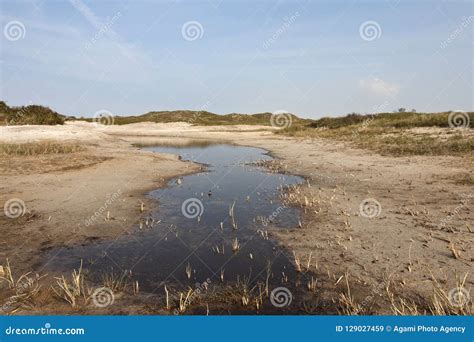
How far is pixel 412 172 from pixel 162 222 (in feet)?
44.5

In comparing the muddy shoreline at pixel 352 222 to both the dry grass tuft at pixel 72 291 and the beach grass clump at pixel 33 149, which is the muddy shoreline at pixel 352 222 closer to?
the dry grass tuft at pixel 72 291

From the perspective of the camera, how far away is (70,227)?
37.8ft

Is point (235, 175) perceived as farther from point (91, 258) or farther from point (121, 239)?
point (91, 258)

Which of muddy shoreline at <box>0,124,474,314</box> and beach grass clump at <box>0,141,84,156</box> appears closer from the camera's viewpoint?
muddy shoreline at <box>0,124,474,314</box>

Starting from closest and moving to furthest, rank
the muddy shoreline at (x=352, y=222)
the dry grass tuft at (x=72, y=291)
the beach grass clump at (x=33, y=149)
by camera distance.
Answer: the dry grass tuft at (x=72, y=291) → the muddy shoreline at (x=352, y=222) → the beach grass clump at (x=33, y=149)

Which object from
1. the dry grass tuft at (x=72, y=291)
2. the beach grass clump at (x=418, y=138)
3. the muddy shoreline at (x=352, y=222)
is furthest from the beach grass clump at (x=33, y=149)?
the beach grass clump at (x=418, y=138)

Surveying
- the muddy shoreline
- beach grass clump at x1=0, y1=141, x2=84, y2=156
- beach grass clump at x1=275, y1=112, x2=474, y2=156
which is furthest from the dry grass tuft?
beach grass clump at x1=275, y1=112, x2=474, y2=156

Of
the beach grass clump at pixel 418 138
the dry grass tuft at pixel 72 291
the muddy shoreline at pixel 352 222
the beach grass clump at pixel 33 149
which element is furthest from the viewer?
the beach grass clump at pixel 418 138

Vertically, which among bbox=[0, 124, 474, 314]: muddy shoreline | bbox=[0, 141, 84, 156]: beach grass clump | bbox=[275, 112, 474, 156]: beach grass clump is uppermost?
bbox=[275, 112, 474, 156]: beach grass clump

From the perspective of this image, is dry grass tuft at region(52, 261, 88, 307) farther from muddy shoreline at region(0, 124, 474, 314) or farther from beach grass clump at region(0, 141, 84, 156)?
beach grass clump at region(0, 141, 84, 156)

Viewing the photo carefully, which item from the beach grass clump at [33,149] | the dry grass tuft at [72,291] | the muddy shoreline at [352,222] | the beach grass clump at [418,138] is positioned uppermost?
the beach grass clump at [418,138]

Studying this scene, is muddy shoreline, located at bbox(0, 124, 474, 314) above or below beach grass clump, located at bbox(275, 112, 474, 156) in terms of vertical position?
below

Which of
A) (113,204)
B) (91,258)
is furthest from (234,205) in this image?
(91,258)

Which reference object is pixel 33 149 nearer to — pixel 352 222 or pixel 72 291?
pixel 72 291
